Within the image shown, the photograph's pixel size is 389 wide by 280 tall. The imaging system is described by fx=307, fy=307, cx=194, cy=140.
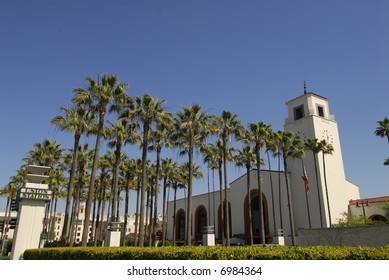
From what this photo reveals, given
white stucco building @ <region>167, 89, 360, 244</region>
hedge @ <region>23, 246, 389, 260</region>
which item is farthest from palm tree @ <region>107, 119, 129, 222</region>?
white stucco building @ <region>167, 89, 360, 244</region>

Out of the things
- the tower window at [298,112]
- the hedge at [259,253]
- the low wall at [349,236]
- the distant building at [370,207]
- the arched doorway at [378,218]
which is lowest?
the hedge at [259,253]

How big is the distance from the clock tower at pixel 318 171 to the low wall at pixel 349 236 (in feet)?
45.8

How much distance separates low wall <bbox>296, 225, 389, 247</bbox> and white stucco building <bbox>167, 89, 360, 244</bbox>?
45.3 ft

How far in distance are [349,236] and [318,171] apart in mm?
21329

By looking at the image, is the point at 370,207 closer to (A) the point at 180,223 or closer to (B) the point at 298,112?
(B) the point at 298,112

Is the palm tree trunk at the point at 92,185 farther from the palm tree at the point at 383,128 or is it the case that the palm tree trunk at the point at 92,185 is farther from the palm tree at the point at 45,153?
the palm tree at the point at 383,128

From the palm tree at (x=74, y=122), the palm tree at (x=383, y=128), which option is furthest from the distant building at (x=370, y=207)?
the palm tree at (x=74, y=122)

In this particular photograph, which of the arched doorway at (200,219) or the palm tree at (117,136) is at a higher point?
the palm tree at (117,136)

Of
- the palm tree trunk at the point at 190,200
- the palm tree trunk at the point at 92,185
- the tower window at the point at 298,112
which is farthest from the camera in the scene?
the tower window at the point at 298,112

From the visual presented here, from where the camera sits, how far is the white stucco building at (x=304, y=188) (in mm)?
45656

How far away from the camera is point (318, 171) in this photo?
153 ft

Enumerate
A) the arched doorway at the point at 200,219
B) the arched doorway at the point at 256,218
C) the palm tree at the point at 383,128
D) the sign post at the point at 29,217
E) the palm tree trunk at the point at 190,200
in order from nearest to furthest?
the sign post at the point at 29,217
the palm tree trunk at the point at 190,200
the palm tree at the point at 383,128
the arched doorway at the point at 256,218
the arched doorway at the point at 200,219
